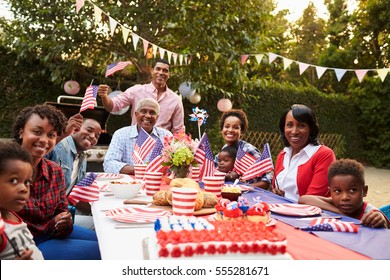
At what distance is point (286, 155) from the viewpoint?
309 cm

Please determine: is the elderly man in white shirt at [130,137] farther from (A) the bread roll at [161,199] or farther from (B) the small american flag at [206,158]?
(A) the bread roll at [161,199]

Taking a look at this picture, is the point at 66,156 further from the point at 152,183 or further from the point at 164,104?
the point at 164,104

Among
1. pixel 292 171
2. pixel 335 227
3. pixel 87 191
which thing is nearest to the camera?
pixel 335 227

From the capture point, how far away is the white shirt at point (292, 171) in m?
2.84

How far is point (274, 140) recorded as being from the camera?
39.0 ft

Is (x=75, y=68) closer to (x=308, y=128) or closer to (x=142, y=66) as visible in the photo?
(x=142, y=66)

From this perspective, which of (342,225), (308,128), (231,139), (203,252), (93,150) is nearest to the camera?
(203,252)

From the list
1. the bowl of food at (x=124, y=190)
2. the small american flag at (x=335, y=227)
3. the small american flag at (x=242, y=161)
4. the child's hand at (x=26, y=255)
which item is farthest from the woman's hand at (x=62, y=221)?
the small american flag at (x=242, y=161)

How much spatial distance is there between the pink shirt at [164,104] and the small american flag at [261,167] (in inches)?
79.1

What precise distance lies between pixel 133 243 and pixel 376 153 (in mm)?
14111

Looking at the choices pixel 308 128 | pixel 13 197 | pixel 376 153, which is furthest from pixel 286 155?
pixel 376 153

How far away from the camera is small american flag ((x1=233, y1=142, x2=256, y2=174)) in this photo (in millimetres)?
3164

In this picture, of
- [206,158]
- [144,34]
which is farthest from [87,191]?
[144,34]

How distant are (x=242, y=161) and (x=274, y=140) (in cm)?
892
